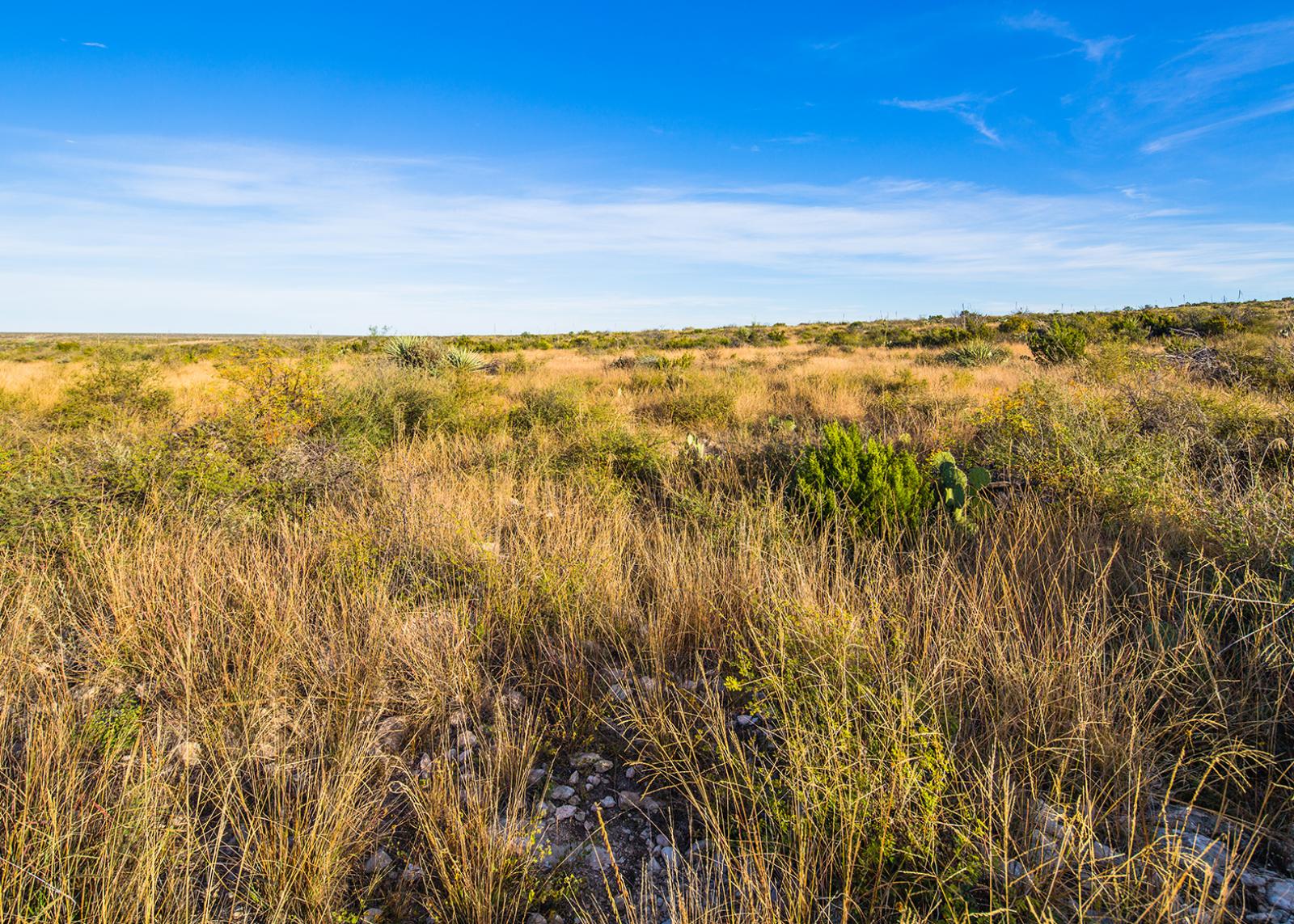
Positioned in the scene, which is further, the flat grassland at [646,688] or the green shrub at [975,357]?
the green shrub at [975,357]

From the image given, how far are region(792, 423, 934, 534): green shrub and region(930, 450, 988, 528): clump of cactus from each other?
10cm

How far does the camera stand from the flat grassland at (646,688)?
5.47 feet

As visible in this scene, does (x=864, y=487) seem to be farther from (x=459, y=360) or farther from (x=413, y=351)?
(x=413, y=351)

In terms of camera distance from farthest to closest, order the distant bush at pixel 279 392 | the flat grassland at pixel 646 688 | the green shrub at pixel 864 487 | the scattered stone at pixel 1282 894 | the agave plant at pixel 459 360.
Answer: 1. the agave plant at pixel 459 360
2. the distant bush at pixel 279 392
3. the green shrub at pixel 864 487
4. the flat grassland at pixel 646 688
5. the scattered stone at pixel 1282 894

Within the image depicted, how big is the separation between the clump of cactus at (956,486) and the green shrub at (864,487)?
10 cm

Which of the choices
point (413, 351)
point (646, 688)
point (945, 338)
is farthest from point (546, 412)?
point (945, 338)

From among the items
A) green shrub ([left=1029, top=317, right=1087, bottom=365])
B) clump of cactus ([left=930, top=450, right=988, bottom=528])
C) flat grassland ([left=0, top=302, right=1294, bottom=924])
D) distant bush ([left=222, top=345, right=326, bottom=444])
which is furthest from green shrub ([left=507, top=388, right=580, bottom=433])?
green shrub ([left=1029, top=317, right=1087, bottom=365])

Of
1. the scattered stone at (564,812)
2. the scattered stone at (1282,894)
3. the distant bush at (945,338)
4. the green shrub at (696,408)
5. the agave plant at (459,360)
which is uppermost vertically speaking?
the distant bush at (945,338)

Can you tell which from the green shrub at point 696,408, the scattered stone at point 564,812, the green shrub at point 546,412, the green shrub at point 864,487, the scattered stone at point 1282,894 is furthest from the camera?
the green shrub at point 696,408

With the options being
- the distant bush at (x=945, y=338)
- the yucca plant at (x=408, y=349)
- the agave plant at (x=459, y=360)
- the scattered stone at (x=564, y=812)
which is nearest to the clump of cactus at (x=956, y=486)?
the scattered stone at (x=564, y=812)

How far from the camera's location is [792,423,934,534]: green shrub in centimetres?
421

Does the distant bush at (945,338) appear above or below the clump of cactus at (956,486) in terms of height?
above

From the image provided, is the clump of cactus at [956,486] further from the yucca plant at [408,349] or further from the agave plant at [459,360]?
the yucca plant at [408,349]

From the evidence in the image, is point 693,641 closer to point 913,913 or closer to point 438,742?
point 438,742
